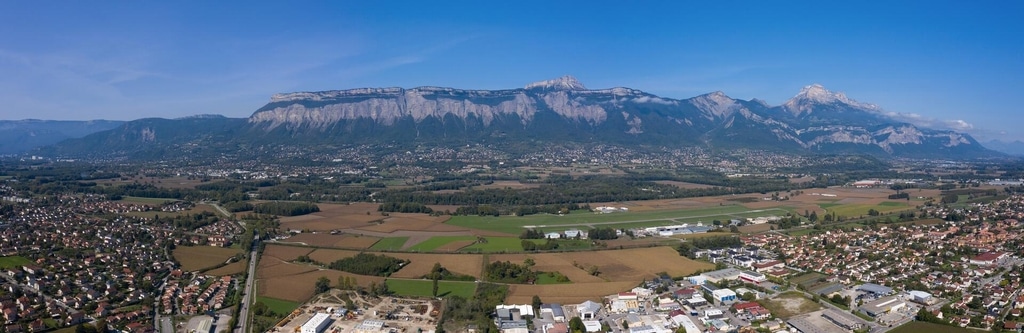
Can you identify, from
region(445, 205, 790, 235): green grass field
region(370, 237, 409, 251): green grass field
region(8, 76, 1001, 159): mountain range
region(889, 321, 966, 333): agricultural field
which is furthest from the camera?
region(8, 76, 1001, 159): mountain range

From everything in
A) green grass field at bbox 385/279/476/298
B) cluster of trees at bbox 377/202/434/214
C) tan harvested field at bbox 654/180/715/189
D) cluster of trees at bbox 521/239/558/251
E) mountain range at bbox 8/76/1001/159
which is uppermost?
mountain range at bbox 8/76/1001/159

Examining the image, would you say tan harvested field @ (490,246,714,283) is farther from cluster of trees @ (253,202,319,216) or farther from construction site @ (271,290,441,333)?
cluster of trees @ (253,202,319,216)

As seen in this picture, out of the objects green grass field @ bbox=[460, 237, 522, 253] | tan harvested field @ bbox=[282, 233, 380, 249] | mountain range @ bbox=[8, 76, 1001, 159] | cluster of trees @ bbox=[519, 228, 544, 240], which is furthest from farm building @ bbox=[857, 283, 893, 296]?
mountain range @ bbox=[8, 76, 1001, 159]

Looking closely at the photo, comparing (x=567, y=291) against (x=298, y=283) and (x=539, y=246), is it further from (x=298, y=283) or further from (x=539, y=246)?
(x=298, y=283)

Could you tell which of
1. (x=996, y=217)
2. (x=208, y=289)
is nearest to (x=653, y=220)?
(x=996, y=217)

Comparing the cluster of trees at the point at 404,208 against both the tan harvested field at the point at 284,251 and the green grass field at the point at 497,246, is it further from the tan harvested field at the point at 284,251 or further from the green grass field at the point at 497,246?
the tan harvested field at the point at 284,251

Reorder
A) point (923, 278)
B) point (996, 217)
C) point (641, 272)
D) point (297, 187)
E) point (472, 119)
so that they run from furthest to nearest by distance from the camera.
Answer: point (472, 119) → point (297, 187) → point (996, 217) → point (641, 272) → point (923, 278)

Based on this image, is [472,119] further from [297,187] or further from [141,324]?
[141,324]
